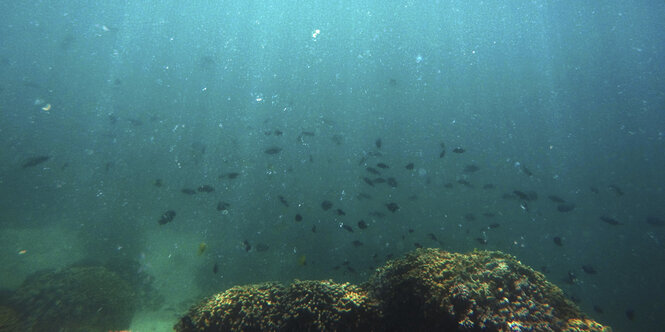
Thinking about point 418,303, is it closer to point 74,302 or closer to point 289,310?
point 289,310

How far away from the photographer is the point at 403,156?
131 ft

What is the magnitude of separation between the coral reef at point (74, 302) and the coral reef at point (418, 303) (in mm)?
9363

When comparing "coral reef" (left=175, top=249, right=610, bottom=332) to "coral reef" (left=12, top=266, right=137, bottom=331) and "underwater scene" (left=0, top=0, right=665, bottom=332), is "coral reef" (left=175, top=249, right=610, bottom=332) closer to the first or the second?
"underwater scene" (left=0, top=0, right=665, bottom=332)

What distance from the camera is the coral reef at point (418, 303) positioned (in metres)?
4.92

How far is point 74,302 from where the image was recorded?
41.1 ft

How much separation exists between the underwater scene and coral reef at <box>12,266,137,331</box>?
82 millimetres

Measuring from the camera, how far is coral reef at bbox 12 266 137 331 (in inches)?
469

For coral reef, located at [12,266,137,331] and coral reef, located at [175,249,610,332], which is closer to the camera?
coral reef, located at [175,249,610,332]

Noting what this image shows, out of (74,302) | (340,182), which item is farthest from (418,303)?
(340,182)

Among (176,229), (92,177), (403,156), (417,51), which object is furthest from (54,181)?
(417,51)

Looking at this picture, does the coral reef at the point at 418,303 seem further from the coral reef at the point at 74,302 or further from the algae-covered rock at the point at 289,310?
the coral reef at the point at 74,302

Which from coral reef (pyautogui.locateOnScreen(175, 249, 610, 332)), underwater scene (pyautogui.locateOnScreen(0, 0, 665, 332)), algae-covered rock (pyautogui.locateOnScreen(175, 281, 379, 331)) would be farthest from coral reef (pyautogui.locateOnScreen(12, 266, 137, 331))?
coral reef (pyautogui.locateOnScreen(175, 249, 610, 332))

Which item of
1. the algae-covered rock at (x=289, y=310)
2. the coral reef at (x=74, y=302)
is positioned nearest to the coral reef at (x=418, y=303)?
the algae-covered rock at (x=289, y=310)

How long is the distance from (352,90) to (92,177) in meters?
40.9
